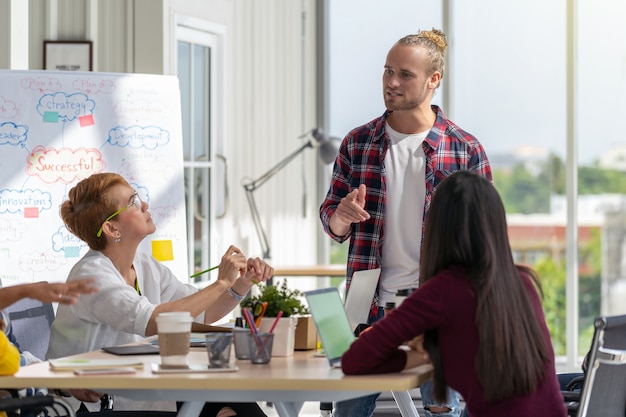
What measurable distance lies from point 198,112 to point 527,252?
2737 mm

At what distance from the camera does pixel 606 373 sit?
256 cm

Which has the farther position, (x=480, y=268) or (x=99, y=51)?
(x=99, y=51)

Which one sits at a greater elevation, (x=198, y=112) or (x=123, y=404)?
(x=198, y=112)

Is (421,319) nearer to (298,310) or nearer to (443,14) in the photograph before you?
(298,310)

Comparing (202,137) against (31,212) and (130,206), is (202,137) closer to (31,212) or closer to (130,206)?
(31,212)

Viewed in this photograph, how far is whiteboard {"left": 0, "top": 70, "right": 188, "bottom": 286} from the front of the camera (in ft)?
15.7

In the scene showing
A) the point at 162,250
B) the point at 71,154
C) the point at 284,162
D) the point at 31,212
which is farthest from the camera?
the point at 284,162

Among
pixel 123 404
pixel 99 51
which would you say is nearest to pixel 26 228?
pixel 99 51

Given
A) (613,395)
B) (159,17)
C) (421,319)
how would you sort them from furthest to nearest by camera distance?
(159,17) < (613,395) < (421,319)

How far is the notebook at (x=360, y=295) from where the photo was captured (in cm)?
275

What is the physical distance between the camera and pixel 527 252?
750cm

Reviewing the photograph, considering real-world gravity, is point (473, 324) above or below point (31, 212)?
below

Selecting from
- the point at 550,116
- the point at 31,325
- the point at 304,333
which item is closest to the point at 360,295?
the point at 304,333

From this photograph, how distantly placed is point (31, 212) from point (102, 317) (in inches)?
78.6
